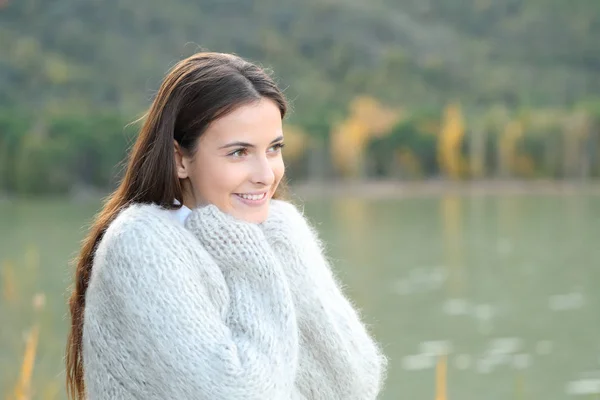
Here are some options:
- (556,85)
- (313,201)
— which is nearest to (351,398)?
(313,201)

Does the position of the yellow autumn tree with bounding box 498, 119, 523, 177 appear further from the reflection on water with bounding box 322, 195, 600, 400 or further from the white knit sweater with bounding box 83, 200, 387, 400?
the white knit sweater with bounding box 83, 200, 387, 400

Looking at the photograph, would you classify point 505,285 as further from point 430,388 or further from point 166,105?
point 166,105

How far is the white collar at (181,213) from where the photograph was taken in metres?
2.11

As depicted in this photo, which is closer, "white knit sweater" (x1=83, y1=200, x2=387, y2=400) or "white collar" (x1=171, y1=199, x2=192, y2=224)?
"white knit sweater" (x1=83, y1=200, x2=387, y2=400)

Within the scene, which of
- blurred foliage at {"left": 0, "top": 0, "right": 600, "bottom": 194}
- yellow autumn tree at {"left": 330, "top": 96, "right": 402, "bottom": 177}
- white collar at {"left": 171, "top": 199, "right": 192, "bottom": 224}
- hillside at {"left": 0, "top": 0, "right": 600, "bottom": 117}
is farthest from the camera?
hillside at {"left": 0, "top": 0, "right": 600, "bottom": 117}

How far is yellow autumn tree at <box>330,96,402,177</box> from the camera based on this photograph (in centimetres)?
6403

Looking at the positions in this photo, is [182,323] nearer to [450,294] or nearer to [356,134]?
[450,294]

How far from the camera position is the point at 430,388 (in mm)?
12914

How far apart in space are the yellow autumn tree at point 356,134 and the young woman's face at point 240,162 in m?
60.2

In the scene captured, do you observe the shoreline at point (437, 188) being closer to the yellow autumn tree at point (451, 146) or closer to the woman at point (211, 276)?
the yellow autumn tree at point (451, 146)

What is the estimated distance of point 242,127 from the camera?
6.92 ft

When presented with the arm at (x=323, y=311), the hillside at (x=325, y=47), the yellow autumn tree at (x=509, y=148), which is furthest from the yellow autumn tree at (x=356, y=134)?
the arm at (x=323, y=311)

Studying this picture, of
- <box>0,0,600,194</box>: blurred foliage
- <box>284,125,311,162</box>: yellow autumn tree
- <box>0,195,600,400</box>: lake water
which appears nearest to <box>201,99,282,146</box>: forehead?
<box>0,195,600,400</box>: lake water

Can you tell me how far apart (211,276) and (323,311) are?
0.96 feet
